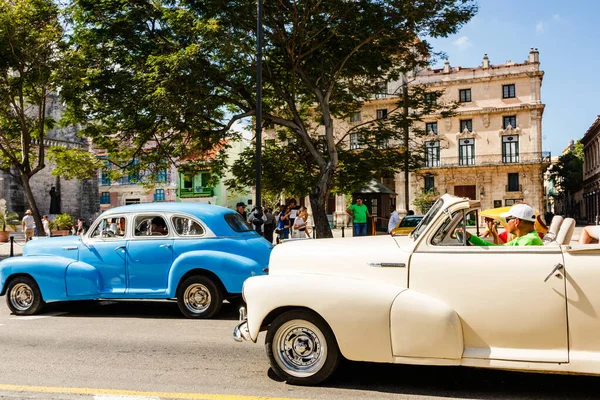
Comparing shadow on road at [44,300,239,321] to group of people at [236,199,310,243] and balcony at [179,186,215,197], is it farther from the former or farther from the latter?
balcony at [179,186,215,197]

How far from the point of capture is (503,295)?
171 inches

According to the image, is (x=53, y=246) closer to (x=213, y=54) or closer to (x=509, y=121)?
(x=213, y=54)

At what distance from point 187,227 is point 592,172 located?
61.0 m

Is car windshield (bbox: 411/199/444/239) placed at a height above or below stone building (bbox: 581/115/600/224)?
below

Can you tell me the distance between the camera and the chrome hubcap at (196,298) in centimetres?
820

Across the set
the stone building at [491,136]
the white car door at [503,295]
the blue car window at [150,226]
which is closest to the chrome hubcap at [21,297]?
the blue car window at [150,226]

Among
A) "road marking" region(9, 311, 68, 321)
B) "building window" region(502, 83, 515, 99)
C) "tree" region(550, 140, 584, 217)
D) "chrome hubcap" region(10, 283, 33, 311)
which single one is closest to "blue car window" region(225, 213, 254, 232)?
"road marking" region(9, 311, 68, 321)

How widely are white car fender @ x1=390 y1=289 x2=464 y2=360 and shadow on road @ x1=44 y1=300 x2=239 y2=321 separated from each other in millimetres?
4143

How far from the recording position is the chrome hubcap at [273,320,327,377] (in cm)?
477

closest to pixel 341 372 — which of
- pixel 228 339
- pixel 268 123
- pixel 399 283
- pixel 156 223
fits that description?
pixel 399 283

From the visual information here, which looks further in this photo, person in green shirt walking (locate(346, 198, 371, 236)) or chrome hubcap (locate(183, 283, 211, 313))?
person in green shirt walking (locate(346, 198, 371, 236))

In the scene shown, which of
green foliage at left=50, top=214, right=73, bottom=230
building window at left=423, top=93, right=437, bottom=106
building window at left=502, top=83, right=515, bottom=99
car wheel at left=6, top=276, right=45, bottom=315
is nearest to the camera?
car wheel at left=6, top=276, right=45, bottom=315

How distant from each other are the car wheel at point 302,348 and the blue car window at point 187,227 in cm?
387

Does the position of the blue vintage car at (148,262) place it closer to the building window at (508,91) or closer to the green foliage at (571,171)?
the building window at (508,91)
